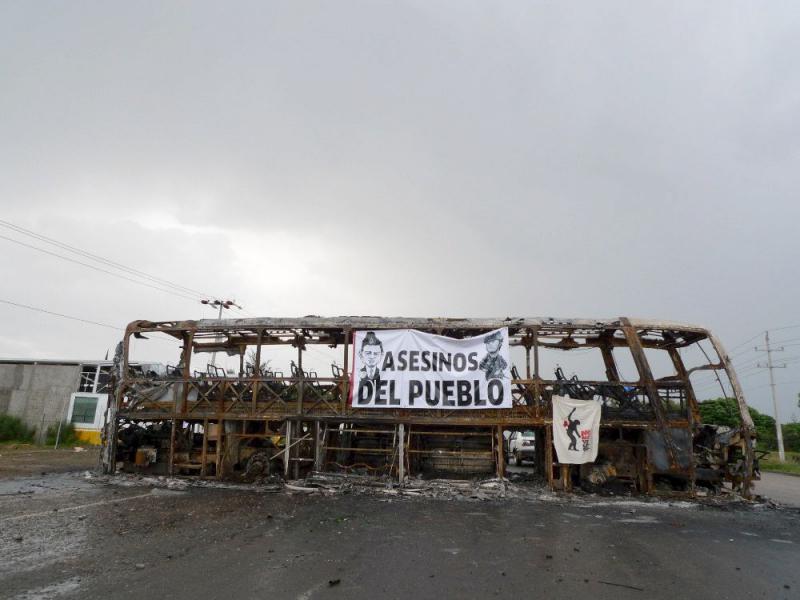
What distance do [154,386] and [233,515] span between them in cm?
781

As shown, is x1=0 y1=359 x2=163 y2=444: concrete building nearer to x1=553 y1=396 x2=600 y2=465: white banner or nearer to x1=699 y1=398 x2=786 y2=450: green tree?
x1=553 y1=396 x2=600 y2=465: white banner

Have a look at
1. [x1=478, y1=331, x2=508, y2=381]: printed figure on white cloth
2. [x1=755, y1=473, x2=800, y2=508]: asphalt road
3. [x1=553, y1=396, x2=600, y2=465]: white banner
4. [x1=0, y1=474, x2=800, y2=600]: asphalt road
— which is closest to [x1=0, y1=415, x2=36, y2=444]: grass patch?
[x1=0, y1=474, x2=800, y2=600]: asphalt road

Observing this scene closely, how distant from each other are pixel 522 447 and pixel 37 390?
3048 centimetres

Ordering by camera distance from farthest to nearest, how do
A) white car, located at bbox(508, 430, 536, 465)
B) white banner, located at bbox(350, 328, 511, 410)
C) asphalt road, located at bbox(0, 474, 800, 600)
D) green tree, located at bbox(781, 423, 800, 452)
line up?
green tree, located at bbox(781, 423, 800, 452) < white car, located at bbox(508, 430, 536, 465) < white banner, located at bbox(350, 328, 511, 410) < asphalt road, located at bbox(0, 474, 800, 600)

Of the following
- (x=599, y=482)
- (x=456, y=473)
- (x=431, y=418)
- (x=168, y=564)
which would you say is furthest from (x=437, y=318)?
(x=168, y=564)

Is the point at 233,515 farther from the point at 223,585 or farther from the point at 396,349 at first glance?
the point at 396,349

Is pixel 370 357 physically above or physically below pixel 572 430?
above

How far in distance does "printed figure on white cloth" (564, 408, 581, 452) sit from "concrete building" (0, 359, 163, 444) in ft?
87.9

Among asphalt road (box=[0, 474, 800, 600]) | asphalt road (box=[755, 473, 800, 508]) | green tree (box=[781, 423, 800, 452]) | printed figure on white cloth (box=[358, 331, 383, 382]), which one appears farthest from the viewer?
green tree (box=[781, 423, 800, 452])

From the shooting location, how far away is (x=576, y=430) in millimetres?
13969

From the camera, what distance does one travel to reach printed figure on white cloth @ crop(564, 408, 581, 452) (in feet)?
45.6

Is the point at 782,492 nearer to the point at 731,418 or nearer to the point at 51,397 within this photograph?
the point at 731,418

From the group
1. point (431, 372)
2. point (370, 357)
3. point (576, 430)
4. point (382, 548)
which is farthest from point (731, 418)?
point (382, 548)

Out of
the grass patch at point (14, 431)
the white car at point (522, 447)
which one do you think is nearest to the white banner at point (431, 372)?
the white car at point (522, 447)
